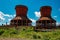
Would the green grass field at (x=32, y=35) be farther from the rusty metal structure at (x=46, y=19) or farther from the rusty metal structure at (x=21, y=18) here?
the rusty metal structure at (x=21, y=18)

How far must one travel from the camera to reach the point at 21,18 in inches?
2072

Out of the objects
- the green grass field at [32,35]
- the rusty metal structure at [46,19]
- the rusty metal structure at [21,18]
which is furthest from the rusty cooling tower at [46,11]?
the green grass field at [32,35]

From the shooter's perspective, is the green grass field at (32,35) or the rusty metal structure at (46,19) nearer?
the green grass field at (32,35)

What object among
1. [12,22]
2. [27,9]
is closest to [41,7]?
[27,9]

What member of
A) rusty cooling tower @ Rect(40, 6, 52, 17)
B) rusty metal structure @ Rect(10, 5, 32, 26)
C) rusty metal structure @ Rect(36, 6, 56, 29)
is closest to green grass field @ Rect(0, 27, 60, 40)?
rusty metal structure @ Rect(36, 6, 56, 29)

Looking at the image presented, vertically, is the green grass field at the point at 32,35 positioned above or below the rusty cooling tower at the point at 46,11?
below

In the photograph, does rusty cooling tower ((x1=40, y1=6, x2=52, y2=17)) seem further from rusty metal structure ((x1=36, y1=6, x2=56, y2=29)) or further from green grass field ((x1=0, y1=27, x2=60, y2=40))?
green grass field ((x1=0, y1=27, x2=60, y2=40))

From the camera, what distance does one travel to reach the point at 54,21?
5088 cm

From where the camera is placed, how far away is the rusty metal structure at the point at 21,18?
170 ft

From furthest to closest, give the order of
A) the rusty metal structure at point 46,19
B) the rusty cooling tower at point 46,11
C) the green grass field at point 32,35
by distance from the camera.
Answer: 1. the rusty cooling tower at point 46,11
2. the rusty metal structure at point 46,19
3. the green grass field at point 32,35

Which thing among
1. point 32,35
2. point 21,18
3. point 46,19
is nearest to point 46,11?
point 46,19

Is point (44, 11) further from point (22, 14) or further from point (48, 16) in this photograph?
point (22, 14)

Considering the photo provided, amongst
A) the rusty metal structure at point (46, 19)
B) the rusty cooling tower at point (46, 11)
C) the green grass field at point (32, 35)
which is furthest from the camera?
the rusty cooling tower at point (46, 11)

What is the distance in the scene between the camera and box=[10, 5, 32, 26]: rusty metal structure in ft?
170
